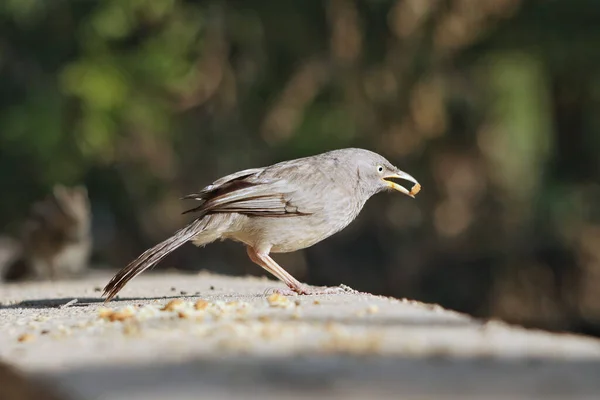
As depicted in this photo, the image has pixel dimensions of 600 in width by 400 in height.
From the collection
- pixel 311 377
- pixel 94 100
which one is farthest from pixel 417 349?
pixel 94 100

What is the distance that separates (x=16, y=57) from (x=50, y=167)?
3439mm

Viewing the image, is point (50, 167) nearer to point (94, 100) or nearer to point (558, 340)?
point (94, 100)

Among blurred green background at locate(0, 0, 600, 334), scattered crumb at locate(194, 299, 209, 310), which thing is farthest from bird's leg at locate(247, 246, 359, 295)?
blurred green background at locate(0, 0, 600, 334)

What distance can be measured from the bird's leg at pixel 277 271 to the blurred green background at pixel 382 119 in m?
9.50

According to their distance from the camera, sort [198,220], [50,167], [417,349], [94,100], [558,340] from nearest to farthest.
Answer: [417,349] < [558,340] < [198,220] < [94,100] < [50,167]

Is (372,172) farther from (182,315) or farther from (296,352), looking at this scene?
(296,352)

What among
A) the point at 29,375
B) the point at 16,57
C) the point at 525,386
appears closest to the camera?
the point at 525,386

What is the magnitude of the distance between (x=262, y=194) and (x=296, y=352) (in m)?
2.94

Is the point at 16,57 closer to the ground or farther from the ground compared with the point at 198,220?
farther from the ground

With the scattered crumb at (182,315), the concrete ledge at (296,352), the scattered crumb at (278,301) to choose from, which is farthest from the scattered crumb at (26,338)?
the scattered crumb at (278,301)

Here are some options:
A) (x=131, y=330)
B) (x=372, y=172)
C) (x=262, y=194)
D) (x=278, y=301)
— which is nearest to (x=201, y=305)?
(x=278, y=301)

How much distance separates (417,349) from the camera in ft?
12.9

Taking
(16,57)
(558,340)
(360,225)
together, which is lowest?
(558,340)

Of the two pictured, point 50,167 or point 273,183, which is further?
point 50,167
